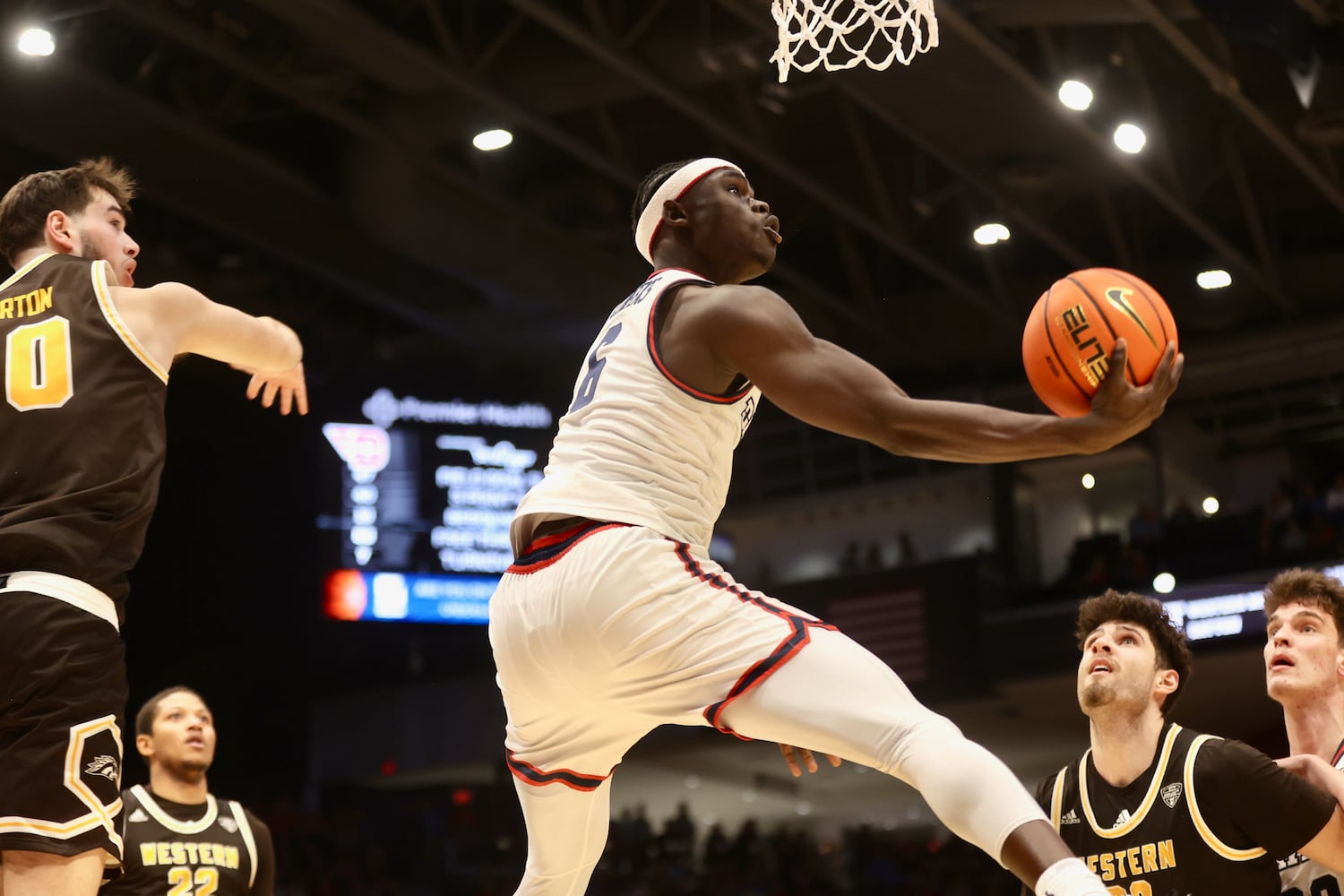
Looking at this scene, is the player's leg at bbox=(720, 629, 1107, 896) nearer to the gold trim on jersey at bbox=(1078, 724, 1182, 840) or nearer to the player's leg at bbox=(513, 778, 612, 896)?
the player's leg at bbox=(513, 778, 612, 896)

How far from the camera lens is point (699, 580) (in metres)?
3.36

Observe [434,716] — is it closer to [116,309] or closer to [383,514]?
[383,514]

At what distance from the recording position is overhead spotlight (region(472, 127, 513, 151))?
14.6 meters

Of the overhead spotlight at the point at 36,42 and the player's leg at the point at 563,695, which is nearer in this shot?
the player's leg at the point at 563,695

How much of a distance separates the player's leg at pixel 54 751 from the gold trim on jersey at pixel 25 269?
75 centimetres

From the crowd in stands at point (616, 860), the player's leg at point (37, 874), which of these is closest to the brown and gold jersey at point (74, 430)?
the player's leg at point (37, 874)

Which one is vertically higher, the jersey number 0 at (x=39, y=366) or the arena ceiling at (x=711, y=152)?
the arena ceiling at (x=711, y=152)

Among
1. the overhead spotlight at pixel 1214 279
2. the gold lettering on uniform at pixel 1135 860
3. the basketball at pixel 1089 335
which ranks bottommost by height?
the gold lettering on uniform at pixel 1135 860

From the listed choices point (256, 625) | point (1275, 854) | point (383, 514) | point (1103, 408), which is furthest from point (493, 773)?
point (1103, 408)

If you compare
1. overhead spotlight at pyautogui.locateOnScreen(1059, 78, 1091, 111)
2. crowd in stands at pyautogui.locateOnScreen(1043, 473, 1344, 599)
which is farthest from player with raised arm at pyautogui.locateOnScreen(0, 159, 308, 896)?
crowd in stands at pyautogui.locateOnScreen(1043, 473, 1344, 599)

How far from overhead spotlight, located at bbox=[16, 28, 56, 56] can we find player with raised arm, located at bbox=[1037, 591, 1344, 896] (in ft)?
34.0

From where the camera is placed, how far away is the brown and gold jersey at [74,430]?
11.5 feet

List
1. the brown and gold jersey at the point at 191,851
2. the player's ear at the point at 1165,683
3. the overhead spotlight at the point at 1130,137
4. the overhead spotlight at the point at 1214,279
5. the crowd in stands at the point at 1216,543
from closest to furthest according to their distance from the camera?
the player's ear at the point at 1165,683 → the brown and gold jersey at the point at 191,851 → the overhead spotlight at the point at 1130,137 → the crowd in stands at the point at 1216,543 → the overhead spotlight at the point at 1214,279

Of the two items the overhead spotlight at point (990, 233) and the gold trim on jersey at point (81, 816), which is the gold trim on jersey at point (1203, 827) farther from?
the overhead spotlight at point (990, 233)
